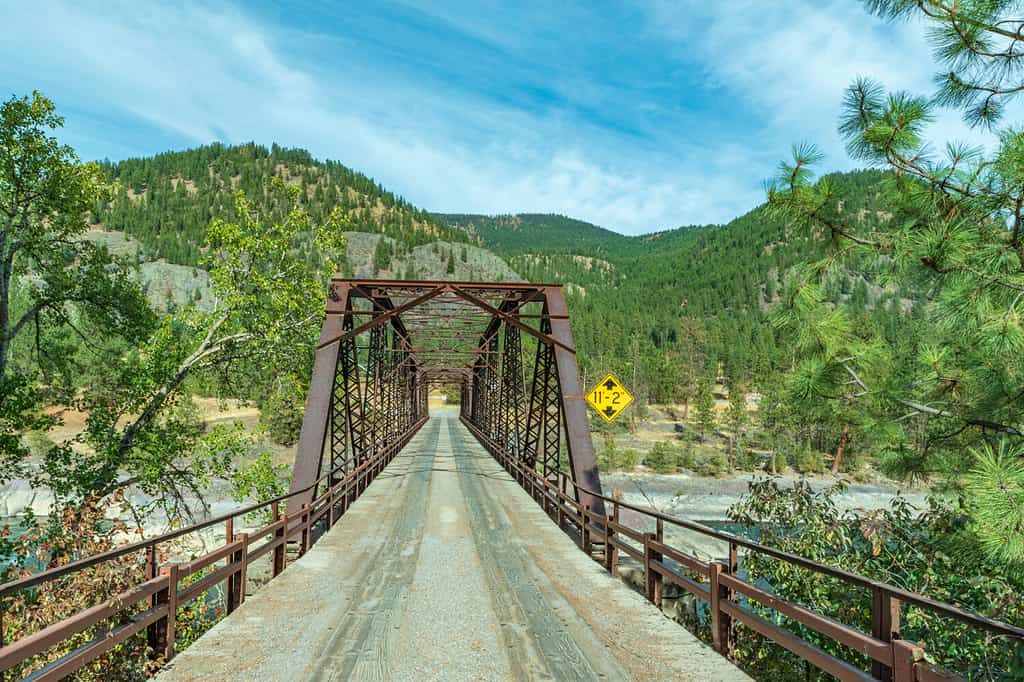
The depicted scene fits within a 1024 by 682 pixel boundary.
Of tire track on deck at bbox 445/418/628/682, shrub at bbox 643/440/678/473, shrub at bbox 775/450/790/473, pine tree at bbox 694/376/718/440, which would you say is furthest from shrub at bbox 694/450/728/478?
tire track on deck at bbox 445/418/628/682

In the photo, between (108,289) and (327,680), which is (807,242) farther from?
(108,289)

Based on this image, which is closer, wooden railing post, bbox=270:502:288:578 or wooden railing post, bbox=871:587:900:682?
wooden railing post, bbox=871:587:900:682

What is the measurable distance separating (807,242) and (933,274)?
75.4 inches

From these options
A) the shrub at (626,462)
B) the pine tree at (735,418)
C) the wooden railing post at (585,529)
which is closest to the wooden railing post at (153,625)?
the wooden railing post at (585,529)

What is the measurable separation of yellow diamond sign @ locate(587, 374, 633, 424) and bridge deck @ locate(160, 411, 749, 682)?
260cm

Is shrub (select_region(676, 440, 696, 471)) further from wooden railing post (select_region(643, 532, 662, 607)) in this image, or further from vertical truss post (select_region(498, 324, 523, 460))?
wooden railing post (select_region(643, 532, 662, 607))

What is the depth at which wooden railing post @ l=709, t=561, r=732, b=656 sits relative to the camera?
20.5 ft

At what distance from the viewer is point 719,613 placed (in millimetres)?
6309

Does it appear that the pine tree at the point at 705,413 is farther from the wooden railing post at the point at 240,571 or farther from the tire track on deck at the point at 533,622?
the wooden railing post at the point at 240,571

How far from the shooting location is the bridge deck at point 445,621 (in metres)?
5.58

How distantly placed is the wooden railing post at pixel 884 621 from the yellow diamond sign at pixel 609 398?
7.77m

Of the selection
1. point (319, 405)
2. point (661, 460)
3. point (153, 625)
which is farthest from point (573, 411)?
point (661, 460)

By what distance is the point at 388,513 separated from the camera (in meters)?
15.3

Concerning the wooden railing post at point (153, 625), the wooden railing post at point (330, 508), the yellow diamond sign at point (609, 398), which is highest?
the yellow diamond sign at point (609, 398)
